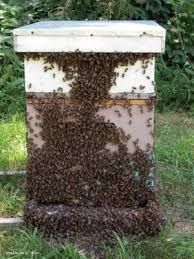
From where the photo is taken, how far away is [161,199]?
12.7 ft

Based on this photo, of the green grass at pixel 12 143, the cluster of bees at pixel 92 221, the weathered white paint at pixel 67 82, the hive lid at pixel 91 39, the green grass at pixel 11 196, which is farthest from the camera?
the green grass at pixel 12 143

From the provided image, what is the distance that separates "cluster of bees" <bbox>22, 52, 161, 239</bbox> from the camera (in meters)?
3.21

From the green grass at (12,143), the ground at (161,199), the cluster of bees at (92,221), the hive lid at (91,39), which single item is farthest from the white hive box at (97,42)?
the green grass at (12,143)

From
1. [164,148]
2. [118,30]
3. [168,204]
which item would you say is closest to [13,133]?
[164,148]

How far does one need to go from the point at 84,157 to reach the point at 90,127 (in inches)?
7.7

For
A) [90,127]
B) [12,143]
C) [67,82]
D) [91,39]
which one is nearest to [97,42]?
[91,39]

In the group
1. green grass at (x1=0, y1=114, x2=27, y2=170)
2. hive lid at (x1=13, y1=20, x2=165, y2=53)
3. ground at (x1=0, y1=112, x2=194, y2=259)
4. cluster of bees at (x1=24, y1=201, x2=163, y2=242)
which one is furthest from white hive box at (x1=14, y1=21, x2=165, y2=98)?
green grass at (x1=0, y1=114, x2=27, y2=170)

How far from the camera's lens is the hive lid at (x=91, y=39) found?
308 centimetres

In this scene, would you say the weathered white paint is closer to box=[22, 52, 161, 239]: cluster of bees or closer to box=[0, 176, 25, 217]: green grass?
box=[22, 52, 161, 239]: cluster of bees

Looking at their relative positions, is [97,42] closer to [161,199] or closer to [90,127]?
[90,127]

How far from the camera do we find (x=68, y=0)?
6.55m

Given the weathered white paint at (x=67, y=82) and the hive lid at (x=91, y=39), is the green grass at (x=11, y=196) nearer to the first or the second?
the weathered white paint at (x=67, y=82)

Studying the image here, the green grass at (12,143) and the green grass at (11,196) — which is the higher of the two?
the green grass at (11,196)

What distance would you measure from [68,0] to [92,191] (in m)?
3.73
